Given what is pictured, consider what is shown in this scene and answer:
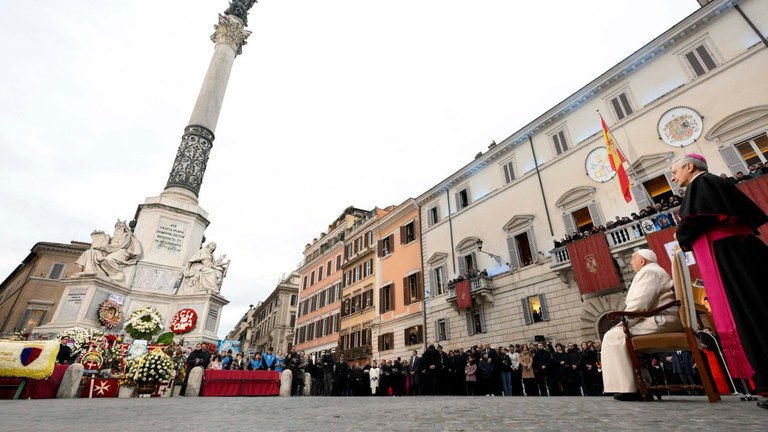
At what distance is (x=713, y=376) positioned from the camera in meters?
3.75

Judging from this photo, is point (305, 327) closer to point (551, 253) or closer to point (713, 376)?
point (551, 253)

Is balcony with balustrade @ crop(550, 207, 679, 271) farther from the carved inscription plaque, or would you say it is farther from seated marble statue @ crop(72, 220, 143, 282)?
seated marble statue @ crop(72, 220, 143, 282)

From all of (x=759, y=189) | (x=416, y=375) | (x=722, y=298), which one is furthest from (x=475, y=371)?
(x=722, y=298)

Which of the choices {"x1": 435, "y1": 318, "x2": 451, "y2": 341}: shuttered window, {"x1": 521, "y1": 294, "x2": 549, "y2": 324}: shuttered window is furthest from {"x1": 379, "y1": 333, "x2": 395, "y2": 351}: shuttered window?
{"x1": 521, "y1": 294, "x2": 549, "y2": 324}: shuttered window

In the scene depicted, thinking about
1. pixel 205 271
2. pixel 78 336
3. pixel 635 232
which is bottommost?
pixel 78 336

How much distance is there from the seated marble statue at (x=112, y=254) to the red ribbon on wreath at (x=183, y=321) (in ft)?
6.69

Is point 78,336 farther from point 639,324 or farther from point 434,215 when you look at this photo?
point 434,215

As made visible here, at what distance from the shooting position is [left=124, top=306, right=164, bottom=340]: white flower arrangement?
10.3 metres

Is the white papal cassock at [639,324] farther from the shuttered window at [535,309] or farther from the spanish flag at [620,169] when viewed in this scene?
the shuttered window at [535,309]

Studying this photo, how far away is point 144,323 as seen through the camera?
10.4 meters

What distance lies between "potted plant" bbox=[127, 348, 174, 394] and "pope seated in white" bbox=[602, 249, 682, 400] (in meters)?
8.95

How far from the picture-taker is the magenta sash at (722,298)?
272 centimetres

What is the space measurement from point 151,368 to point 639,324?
371 inches

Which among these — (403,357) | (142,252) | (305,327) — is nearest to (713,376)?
(142,252)
